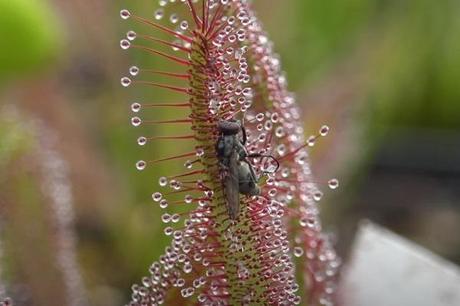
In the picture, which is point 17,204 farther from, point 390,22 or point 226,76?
point 390,22

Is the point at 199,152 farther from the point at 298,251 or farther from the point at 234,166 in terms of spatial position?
the point at 298,251

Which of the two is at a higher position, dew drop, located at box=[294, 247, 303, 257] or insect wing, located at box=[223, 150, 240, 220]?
insect wing, located at box=[223, 150, 240, 220]

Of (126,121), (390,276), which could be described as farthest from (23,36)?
(390,276)

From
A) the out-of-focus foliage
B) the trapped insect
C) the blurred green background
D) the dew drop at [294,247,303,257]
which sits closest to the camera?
the trapped insect

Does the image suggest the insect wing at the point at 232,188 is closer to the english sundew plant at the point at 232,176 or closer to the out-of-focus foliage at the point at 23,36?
the english sundew plant at the point at 232,176

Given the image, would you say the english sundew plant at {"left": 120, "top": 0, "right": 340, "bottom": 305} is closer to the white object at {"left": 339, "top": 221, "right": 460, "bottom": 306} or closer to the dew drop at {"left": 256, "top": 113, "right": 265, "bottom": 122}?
the dew drop at {"left": 256, "top": 113, "right": 265, "bottom": 122}

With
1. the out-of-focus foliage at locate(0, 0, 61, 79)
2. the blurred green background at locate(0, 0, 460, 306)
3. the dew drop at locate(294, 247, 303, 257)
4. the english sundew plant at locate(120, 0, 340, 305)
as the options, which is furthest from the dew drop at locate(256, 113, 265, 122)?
the out-of-focus foliage at locate(0, 0, 61, 79)
